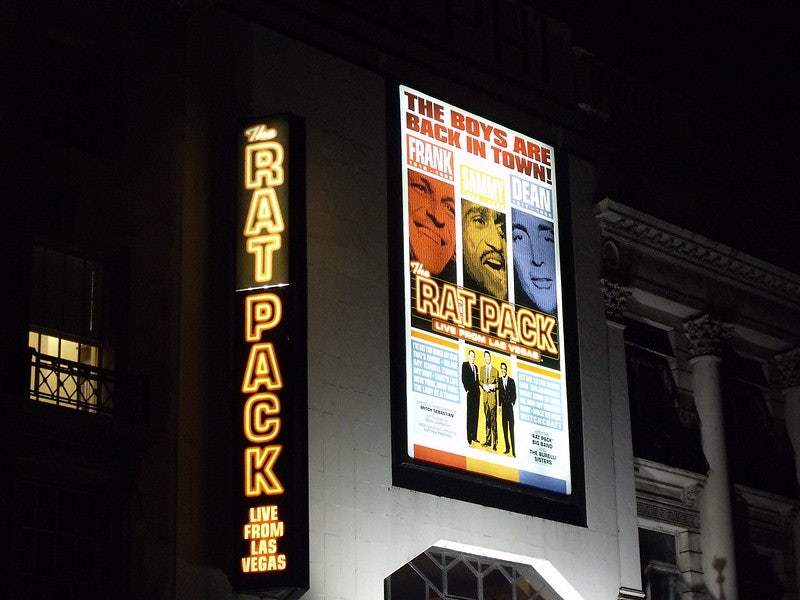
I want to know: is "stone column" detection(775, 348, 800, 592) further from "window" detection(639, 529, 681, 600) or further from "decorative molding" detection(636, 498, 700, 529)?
"window" detection(639, 529, 681, 600)

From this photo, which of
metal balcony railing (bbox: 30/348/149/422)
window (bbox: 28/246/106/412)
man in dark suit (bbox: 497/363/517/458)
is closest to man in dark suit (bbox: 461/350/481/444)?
man in dark suit (bbox: 497/363/517/458)

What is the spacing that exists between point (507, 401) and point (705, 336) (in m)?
8.07

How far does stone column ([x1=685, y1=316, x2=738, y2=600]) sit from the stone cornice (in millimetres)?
1542

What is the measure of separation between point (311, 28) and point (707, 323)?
1296cm

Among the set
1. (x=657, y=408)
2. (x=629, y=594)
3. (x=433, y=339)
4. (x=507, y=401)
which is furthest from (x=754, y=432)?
(x=433, y=339)

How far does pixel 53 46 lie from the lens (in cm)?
2862

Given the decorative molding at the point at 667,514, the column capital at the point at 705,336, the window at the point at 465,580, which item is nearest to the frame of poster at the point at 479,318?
the window at the point at 465,580

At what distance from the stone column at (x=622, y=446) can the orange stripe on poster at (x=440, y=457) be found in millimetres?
5012

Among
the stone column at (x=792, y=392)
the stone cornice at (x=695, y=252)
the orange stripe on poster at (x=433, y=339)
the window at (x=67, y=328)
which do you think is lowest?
the window at (x=67, y=328)

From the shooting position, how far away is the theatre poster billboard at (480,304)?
3203cm

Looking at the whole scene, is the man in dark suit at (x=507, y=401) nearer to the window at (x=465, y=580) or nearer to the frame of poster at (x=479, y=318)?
the frame of poster at (x=479, y=318)

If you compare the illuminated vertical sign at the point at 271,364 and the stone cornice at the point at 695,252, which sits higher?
the stone cornice at the point at 695,252

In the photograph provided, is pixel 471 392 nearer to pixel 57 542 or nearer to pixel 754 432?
pixel 57 542

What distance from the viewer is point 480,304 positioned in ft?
109
